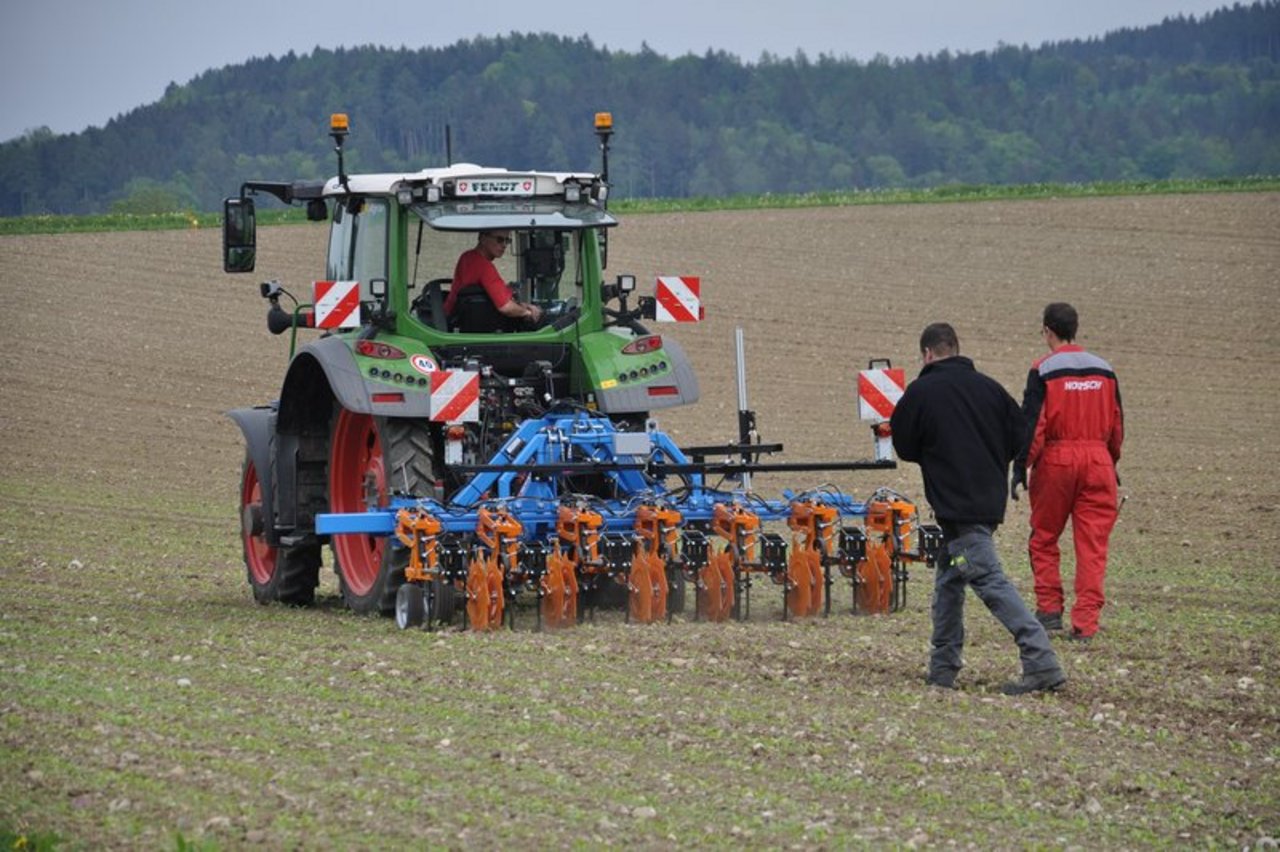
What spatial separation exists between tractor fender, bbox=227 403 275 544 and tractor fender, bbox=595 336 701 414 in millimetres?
2142

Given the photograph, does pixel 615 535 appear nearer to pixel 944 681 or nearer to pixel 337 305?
pixel 337 305

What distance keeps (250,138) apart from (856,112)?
110 feet

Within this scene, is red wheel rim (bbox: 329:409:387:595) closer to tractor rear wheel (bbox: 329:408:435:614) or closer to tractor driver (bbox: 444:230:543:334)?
tractor rear wheel (bbox: 329:408:435:614)

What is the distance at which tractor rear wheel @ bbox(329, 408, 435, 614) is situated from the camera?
37.1ft

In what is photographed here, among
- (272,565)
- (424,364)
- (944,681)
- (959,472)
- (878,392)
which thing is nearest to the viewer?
(944,681)

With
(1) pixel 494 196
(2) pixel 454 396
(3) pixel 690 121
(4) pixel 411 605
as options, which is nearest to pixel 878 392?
(1) pixel 494 196

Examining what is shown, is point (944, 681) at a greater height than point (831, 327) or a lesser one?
lesser

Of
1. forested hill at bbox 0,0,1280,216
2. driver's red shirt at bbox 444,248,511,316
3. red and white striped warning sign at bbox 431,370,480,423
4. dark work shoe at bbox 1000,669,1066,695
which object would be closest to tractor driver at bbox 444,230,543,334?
driver's red shirt at bbox 444,248,511,316

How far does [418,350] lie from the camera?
1158 cm

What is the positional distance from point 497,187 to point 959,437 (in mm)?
3684

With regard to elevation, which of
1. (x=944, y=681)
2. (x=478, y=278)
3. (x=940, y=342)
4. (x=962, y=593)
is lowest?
(x=944, y=681)

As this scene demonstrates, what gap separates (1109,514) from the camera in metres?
10.3

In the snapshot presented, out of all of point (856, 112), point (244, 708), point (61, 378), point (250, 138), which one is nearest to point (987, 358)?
point (61, 378)

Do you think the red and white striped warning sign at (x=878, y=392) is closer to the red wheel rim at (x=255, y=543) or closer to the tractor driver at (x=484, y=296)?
the tractor driver at (x=484, y=296)
